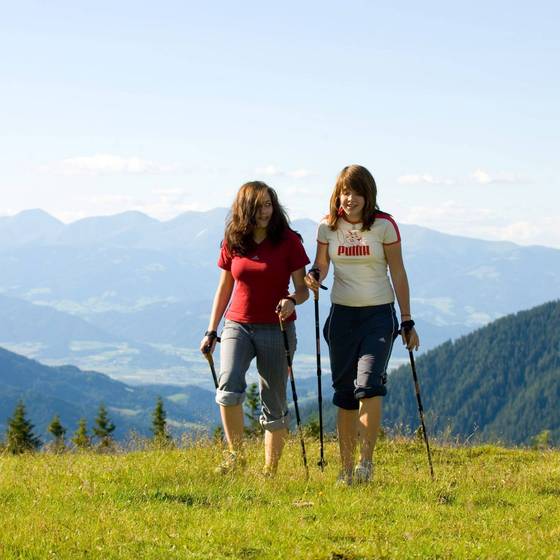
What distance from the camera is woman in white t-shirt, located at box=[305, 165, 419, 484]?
8.64 m

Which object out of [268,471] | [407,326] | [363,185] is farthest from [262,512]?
[363,185]

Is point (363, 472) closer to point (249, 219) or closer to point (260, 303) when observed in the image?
point (260, 303)

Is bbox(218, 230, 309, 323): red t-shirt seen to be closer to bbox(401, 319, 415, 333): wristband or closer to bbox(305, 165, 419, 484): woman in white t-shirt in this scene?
bbox(305, 165, 419, 484): woman in white t-shirt

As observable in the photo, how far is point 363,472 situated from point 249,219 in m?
2.73

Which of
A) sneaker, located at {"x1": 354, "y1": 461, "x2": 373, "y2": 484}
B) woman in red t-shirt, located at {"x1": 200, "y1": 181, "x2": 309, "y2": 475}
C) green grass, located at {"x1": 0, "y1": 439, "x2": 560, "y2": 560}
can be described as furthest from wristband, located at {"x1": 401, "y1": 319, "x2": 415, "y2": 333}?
green grass, located at {"x1": 0, "y1": 439, "x2": 560, "y2": 560}

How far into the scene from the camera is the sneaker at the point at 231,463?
29.0 ft

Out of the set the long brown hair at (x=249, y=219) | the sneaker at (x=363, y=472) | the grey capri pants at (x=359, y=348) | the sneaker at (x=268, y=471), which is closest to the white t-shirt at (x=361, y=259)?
the grey capri pants at (x=359, y=348)

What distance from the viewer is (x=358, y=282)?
8766mm

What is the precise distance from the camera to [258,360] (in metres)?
8.95

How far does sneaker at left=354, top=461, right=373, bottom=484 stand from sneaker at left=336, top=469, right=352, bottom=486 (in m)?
0.08

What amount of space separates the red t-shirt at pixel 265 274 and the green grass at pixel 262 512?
160cm

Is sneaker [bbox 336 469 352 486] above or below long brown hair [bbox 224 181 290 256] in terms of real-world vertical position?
below

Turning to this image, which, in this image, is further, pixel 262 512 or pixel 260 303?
pixel 260 303

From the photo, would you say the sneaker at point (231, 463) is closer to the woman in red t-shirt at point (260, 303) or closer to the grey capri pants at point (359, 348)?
the woman in red t-shirt at point (260, 303)
